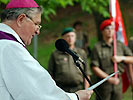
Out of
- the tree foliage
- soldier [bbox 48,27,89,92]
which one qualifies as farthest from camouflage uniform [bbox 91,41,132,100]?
the tree foliage

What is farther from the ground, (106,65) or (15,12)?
(15,12)

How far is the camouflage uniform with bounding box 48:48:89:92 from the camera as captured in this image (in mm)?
6551

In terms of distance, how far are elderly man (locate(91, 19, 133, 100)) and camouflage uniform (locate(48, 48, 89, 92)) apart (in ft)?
1.81

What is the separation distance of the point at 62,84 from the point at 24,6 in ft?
11.8

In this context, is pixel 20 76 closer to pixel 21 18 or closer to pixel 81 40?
pixel 21 18

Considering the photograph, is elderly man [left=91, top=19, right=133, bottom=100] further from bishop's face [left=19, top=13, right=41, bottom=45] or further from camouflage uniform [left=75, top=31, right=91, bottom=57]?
camouflage uniform [left=75, top=31, right=91, bottom=57]

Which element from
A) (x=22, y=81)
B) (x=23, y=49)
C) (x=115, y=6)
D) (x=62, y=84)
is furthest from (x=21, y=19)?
(x=115, y=6)

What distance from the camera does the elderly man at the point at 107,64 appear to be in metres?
7.13

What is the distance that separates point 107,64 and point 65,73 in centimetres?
101

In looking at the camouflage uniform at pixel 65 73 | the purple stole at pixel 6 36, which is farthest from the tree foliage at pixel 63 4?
the purple stole at pixel 6 36

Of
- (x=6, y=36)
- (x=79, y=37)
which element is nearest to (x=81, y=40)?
(x=79, y=37)

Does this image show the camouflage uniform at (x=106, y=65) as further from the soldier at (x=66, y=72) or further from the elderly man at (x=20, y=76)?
the elderly man at (x=20, y=76)

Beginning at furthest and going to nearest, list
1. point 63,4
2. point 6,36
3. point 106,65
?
1. point 106,65
2. point 63,4
3. point 6,36

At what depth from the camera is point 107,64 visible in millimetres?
7230
